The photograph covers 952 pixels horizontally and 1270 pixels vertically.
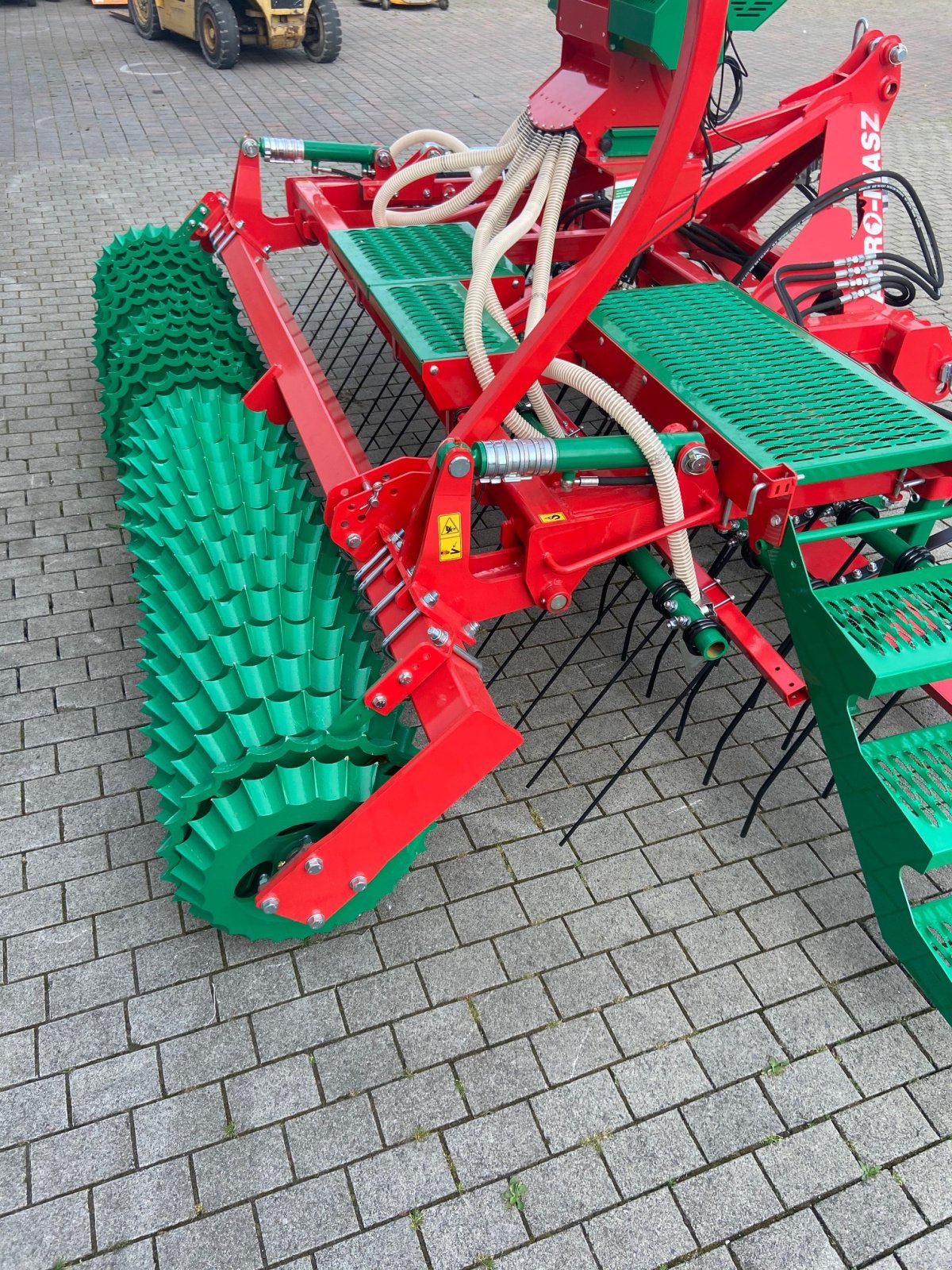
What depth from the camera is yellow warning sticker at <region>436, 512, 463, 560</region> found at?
2443 millimetres

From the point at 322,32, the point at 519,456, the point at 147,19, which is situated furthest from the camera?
the point at 147,19

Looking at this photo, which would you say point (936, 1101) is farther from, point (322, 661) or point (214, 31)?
point (214, 31)

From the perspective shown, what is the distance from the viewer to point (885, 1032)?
2504 millimetres

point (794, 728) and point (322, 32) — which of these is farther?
point (322, 32)

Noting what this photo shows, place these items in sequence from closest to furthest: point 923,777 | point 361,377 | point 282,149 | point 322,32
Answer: point 923,777 → point 282,149 → point 361,377 → point 322,32

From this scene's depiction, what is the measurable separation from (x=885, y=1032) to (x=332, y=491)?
2.00 m

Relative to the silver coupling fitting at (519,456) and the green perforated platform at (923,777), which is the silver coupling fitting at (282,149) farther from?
the green perforated platform at (923,777)

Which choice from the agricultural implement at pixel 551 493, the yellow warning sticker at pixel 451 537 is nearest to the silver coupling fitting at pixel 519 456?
the agricultural implement at pixel 551 493

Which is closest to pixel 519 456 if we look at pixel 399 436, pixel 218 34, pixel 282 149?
pixel 399 436

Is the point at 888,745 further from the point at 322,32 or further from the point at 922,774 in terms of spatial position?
the point at 322,32

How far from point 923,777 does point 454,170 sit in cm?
238

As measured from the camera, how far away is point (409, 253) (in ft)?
11.6

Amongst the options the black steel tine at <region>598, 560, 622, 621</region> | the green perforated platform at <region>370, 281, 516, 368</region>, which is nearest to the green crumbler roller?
the green perforated platform at <region>370, 281, 516, 368</region>

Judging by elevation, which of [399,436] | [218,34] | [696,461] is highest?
[696,461]
